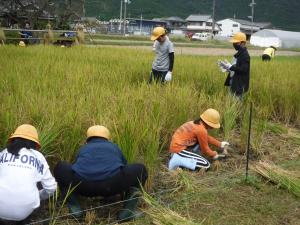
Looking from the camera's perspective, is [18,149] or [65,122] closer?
[18,149]

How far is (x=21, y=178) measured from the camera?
9.05ft

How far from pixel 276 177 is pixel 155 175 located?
42.4 inches

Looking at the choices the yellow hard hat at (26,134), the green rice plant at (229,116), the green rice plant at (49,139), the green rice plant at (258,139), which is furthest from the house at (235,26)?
the yellow hard hat at (26,134)

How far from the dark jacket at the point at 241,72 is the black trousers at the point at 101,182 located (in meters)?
3.31

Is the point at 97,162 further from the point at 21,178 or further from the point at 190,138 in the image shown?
the point at 190,138

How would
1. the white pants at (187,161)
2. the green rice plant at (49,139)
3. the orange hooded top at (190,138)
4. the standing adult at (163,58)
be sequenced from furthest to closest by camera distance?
the standing adult at (163,58), the orange hooded top at (190,138), the white pants at (187,161), the green rice plant at (49,139)

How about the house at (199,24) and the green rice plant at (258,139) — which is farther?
the house at (199,24)

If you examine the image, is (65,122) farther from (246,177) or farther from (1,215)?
(246,177)

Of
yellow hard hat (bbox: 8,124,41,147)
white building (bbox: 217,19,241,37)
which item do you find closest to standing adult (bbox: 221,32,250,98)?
yellow hard hat (bbox: 8,124,41,147)

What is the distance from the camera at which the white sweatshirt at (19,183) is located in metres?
2.73

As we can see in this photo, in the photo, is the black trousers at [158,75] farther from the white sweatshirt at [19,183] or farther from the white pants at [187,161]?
the white sweatshirt at [19,183]

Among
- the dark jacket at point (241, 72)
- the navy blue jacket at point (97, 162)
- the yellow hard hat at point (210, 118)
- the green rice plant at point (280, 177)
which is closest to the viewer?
the navy blue jacket at point (97, 162)

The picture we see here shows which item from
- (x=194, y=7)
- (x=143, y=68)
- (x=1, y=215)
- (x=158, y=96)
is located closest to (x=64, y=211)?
(x=1, y=215)

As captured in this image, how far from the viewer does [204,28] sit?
290 feet
